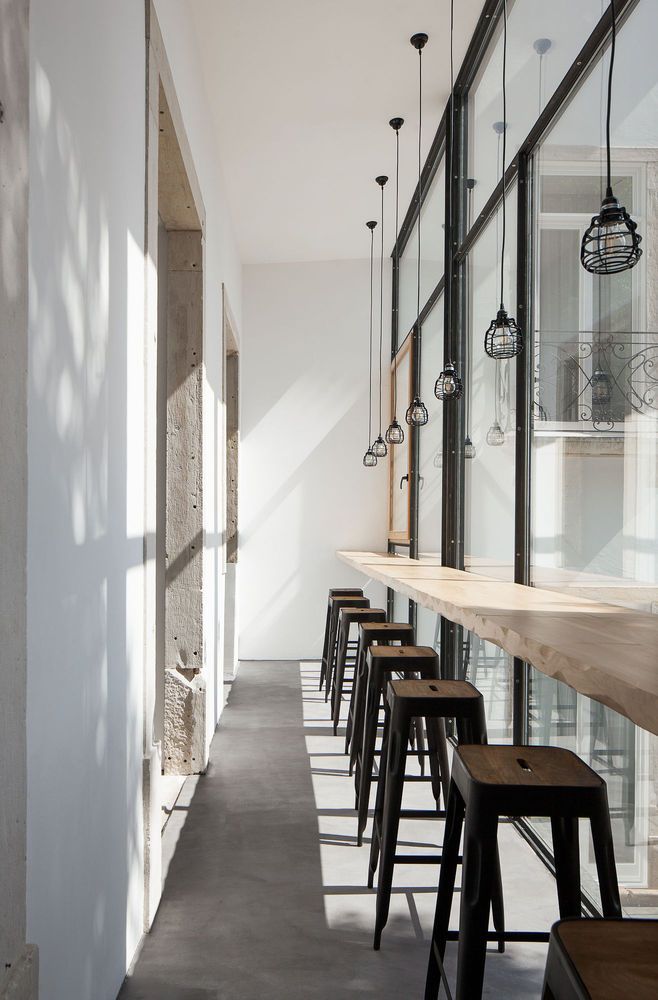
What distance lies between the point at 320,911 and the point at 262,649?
15.1 ft

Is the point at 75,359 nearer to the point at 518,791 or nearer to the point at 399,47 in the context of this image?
the point at 518,791

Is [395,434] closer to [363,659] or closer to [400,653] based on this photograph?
[363,659]

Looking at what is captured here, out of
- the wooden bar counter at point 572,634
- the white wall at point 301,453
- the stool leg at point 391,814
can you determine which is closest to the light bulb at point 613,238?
the wooden bar counter at point 572,634

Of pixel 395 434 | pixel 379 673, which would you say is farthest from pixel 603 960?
pixel 395 434

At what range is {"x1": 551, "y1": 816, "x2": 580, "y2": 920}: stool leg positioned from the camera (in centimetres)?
161

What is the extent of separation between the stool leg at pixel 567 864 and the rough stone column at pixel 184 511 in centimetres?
244

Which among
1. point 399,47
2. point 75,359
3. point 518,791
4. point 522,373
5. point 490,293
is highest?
point 399,47

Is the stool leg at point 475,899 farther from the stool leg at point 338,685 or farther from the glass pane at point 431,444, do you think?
the glass pane at point 431,444

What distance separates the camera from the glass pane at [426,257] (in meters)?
5.06

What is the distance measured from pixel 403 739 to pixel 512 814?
0.67 m

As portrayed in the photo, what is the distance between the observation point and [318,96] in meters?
4.29

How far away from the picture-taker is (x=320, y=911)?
2445 millimetres

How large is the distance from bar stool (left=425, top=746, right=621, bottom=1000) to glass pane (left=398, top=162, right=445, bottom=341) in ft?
12.5

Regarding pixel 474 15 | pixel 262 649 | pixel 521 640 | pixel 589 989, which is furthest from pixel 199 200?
pixel 262 649
